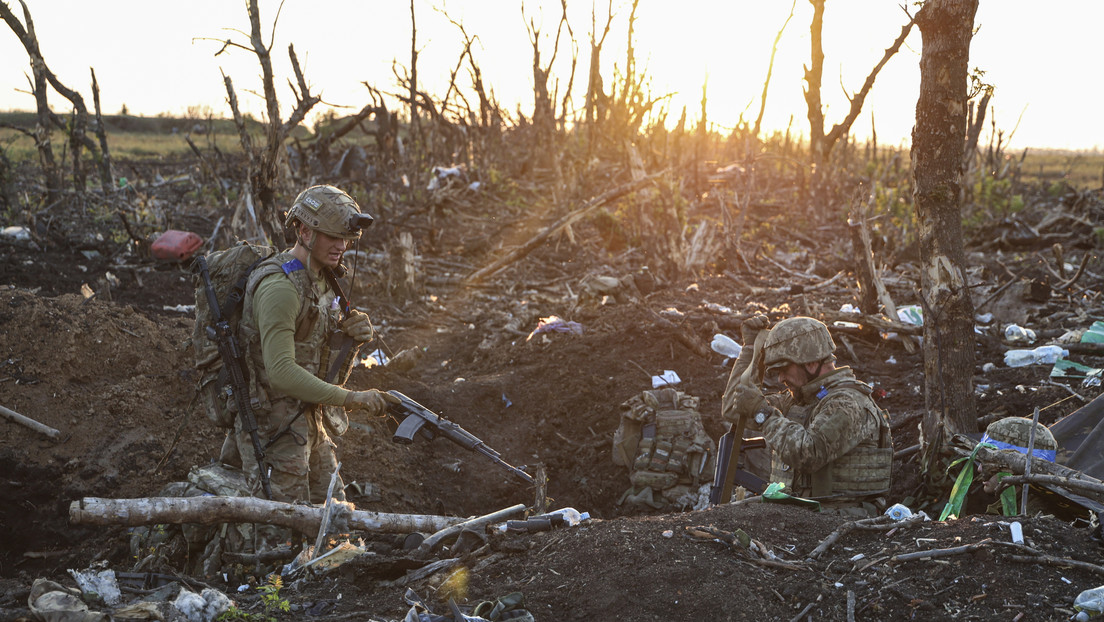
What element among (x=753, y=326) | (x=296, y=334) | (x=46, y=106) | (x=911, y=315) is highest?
(x=46, y=106)

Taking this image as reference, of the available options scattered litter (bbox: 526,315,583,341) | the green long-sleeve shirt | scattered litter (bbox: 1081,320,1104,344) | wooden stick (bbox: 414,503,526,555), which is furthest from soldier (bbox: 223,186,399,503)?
scattered litter (bbox: 1081,320,1104,344)

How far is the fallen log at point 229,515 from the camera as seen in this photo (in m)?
3.29

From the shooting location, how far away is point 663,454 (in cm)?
586

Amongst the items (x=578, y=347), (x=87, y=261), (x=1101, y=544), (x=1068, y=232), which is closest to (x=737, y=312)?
(x=578, y=347)

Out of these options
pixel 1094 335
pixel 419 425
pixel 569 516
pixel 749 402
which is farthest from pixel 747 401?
pixel 1094 335

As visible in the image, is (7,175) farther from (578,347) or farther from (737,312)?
(737,312)

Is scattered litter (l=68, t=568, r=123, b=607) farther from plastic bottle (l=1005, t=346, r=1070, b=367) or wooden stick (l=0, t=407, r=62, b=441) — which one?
plastic bottle (l=1005, t=346, r=1070, b=367)

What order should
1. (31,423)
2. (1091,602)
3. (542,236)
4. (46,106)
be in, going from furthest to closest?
(46,106) < (542,236) < (31,423) < (1091,602)

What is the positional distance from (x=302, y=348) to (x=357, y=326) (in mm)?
314

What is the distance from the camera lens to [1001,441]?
462 centimetres

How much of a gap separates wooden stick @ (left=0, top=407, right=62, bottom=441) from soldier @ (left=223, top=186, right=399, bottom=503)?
2.60m

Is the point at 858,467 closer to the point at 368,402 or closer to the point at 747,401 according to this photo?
the point at 747,401

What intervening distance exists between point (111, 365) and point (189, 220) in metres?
9.36

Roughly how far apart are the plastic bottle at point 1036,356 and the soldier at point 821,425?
4.32m
